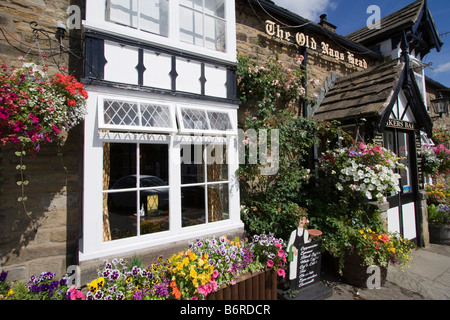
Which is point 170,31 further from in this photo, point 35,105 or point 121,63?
Answer: point 35,105

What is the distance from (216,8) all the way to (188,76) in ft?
5.40

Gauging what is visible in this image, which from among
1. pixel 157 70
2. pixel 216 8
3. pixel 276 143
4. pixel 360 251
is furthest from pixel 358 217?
pixel 216 8

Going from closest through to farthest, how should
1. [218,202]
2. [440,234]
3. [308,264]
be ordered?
[308,264], [218,202], [440,234]

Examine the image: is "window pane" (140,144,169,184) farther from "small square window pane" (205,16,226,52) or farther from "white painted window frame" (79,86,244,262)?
"small square window pane" (205,16,226,52)

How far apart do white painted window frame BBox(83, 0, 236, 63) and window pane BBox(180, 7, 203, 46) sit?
13.2 inches

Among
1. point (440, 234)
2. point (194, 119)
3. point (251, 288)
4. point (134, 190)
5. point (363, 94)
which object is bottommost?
point (440, 234)

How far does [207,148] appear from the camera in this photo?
4.05m

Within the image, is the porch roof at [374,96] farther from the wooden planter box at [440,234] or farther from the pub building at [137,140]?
the wooden planter box at [440,234]

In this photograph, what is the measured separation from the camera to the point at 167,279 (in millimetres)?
2756

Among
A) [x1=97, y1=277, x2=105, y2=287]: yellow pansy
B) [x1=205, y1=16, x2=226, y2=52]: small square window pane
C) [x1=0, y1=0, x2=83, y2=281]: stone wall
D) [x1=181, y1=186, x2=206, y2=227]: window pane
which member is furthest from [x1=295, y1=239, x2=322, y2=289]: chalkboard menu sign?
[x1=205, y1=16, x2=226, y2=52]: small square window pane

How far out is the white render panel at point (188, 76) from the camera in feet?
12.1

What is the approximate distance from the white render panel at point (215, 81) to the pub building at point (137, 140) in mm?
18
